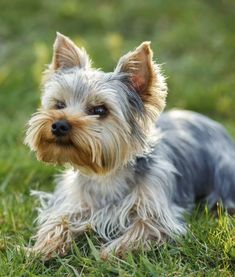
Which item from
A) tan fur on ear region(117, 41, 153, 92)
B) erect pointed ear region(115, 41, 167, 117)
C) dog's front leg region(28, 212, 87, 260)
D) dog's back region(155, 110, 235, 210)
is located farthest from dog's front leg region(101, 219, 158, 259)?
tan fur on ear region(117, 41, 153, 92)

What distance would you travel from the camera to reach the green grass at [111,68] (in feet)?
15.1

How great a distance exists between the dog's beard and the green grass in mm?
621

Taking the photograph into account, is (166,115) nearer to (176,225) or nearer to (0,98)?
(176,225)

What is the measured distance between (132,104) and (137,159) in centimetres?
48

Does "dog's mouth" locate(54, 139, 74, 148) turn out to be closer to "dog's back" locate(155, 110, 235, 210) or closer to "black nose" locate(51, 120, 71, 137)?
"black nose" locate(51, 120, 71, 137)

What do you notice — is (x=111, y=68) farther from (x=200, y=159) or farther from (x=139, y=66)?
(x=139, y=66)

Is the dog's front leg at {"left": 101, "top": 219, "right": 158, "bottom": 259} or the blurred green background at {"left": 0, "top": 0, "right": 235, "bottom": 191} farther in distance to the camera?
the blurred green background at {"left": 0, "top": 0, "right": 235, "bottom": 191}

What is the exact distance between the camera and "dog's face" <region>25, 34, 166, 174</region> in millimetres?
4617

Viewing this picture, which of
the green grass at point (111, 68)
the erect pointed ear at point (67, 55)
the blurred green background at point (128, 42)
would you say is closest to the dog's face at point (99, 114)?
the erect pointed ear at point (67, 55)

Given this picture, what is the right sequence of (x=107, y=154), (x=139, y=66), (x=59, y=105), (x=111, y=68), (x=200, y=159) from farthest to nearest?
(x=111, y=68), (x=200, y=159), (x=59, y=105), (x=139, y=66), (x=107, y=154)

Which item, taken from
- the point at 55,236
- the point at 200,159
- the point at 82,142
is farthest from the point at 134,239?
the point at 200,159

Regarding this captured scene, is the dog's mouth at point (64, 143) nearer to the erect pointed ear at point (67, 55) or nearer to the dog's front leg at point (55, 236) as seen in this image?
the dog's front leg at point (55, 236)

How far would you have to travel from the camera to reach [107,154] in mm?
4770

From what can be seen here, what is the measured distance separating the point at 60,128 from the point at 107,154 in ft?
1.43
